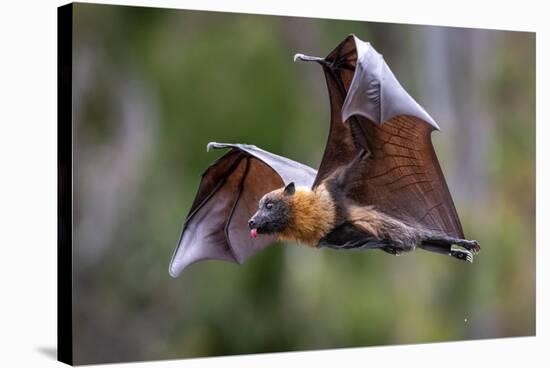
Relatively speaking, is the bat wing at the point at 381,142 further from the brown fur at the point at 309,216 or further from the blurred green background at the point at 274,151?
the blurred green background at the point at 274,151

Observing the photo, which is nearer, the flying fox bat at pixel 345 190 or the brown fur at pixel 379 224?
the flying fox bat at pixel 345 190

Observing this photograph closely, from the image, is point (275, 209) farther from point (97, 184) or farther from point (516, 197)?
point (516, 197)

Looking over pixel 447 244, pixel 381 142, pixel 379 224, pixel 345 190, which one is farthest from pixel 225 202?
pixel 447 244

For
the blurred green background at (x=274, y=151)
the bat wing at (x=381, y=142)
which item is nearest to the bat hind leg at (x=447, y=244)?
the bat wing at (x=381, y=142)

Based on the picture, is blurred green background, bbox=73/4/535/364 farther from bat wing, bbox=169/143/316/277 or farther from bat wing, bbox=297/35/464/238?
bat wing, bbox=297/35/464/238

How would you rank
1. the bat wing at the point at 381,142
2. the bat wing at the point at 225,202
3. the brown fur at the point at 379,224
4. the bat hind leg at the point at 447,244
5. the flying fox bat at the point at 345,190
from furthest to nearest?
1. the bat wing at the point at 225,202
2. the bat hind leg at the point at 447,244
3. the brown fur at the point at 379,224
4. the flying fox bat at the point at 345,190
5. the bat wing at the point at 381,142

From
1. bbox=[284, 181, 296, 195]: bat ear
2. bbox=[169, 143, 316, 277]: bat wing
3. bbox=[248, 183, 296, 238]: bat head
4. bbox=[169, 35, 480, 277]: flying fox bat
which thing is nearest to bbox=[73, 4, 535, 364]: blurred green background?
bbox=[169, 143, 316, 277]: bat wing

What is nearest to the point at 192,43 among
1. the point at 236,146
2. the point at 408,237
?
the point at 236,146
